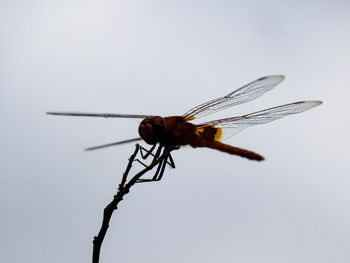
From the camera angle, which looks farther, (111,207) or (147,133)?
(147,133)

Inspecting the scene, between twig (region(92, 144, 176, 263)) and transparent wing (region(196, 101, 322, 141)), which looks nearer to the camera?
twig (region(92, 144, 176, 263))

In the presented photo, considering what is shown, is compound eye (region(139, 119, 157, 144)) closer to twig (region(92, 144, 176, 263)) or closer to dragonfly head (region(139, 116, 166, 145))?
dragonfly head (region(139, 116, 166, 145))

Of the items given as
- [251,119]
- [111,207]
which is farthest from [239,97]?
[111,207]

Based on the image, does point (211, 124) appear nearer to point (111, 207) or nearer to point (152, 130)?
point (152, 130)

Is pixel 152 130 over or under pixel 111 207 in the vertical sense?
over

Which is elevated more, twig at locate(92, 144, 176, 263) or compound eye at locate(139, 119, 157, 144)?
compound eye at locate(139, 119, 157, 144)

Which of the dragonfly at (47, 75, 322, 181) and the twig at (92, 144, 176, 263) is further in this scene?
the dragonfly at (47, 75, 322, 181)
